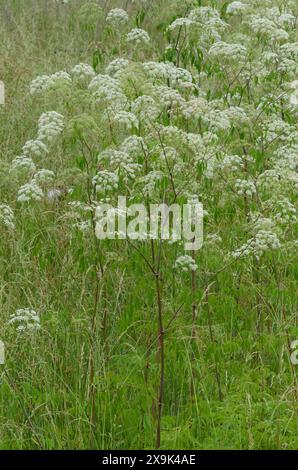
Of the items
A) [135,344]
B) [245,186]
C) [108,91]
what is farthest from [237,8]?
[135,344]

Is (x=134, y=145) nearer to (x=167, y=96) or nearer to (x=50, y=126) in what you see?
(x=167, y=96)

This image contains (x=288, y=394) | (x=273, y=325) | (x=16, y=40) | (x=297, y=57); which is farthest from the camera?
(x=16, y=40)

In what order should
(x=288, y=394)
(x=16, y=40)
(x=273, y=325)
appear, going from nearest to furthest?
1. (x=288, y=394)
2. (x=273, y=325)
3. (x=16, y=40)

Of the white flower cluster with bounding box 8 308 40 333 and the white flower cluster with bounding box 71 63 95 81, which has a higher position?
the white flower cluster with bounding box 71 63 95 81

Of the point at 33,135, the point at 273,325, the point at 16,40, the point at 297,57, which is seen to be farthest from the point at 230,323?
the point at 16,40

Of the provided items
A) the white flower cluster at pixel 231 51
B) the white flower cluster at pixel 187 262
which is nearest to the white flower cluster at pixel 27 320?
the white flower cluster at pixel 187 262

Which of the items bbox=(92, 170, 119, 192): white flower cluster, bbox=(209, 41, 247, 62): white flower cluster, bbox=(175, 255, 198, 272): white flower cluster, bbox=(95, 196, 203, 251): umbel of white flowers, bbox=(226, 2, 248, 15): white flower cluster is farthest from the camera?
bbox=(226, 2, 248, 15): white flower cluster

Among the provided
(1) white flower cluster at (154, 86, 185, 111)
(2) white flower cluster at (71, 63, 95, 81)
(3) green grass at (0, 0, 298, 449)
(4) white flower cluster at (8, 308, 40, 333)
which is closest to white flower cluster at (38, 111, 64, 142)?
(3) green grass at (0, 0, 298, 449)

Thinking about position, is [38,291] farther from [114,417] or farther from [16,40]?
[16,40]

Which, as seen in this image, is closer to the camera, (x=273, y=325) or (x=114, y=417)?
(x=114, y=417)

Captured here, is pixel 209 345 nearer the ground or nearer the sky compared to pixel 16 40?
nearer the ground

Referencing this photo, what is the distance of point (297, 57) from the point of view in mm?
6105

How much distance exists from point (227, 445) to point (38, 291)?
1.86m

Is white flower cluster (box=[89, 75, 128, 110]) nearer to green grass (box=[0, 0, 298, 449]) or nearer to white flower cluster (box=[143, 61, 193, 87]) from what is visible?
green grass (box=[0, 0, 298, 449])
